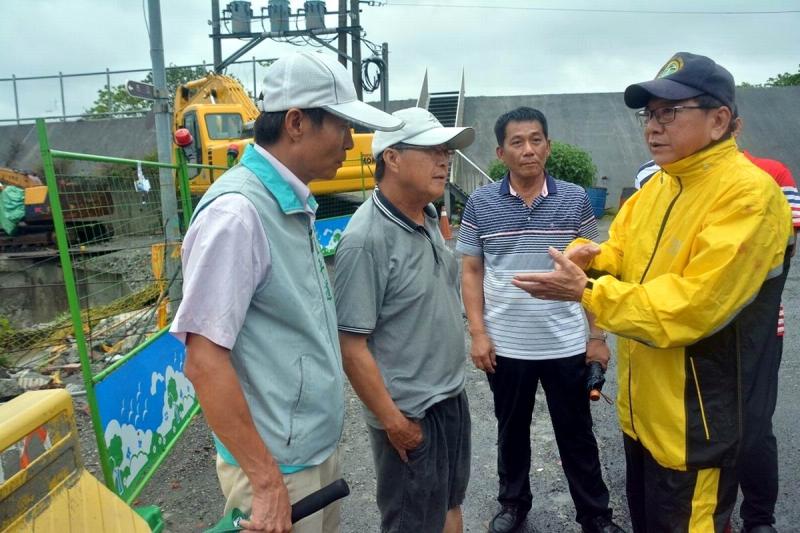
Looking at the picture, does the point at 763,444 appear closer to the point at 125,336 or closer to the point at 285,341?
the point at 285,341

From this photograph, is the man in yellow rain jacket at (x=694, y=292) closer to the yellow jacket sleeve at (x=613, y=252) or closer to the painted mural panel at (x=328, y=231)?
the yellow jacket sleeve at (x=613, y=252)

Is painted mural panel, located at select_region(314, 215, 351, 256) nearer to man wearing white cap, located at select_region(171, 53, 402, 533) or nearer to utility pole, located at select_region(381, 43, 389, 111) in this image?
man wearing white cap, located at select_region(171, 53, 402, 533)

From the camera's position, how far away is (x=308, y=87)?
161cm

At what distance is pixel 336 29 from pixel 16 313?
11468mm

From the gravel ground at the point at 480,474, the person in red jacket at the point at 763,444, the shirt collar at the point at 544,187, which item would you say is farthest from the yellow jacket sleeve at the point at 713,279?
the gravel ground at the point at 480,474

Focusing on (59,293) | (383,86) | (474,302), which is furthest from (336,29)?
(474,302)

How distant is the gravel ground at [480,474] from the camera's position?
10.1 ft

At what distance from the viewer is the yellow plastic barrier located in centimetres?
112

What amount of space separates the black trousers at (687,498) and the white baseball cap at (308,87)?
4.98ft

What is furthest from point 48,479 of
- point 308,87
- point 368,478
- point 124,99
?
point 124,99

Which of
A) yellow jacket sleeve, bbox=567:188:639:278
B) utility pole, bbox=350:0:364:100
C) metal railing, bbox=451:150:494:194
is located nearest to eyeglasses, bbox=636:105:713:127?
yellow jacket sleeve, bbox=567:188:639:278

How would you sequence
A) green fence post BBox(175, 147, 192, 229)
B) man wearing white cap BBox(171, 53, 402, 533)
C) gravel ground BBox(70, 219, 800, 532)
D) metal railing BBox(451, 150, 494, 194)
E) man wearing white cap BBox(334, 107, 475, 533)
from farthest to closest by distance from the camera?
metal railing BBox(451, 150, 494, 194), green fence post BBox(175, 147, 192, 229), gravel ground BBox(70, 219, 800, 532), man wearing white cap BBox(334, 107, 475, 533), man wearing white cap BBox(171, 53, 402, 533)

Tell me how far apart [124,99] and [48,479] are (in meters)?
31.2

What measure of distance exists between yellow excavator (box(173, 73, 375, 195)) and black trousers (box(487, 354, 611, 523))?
7568 mm
